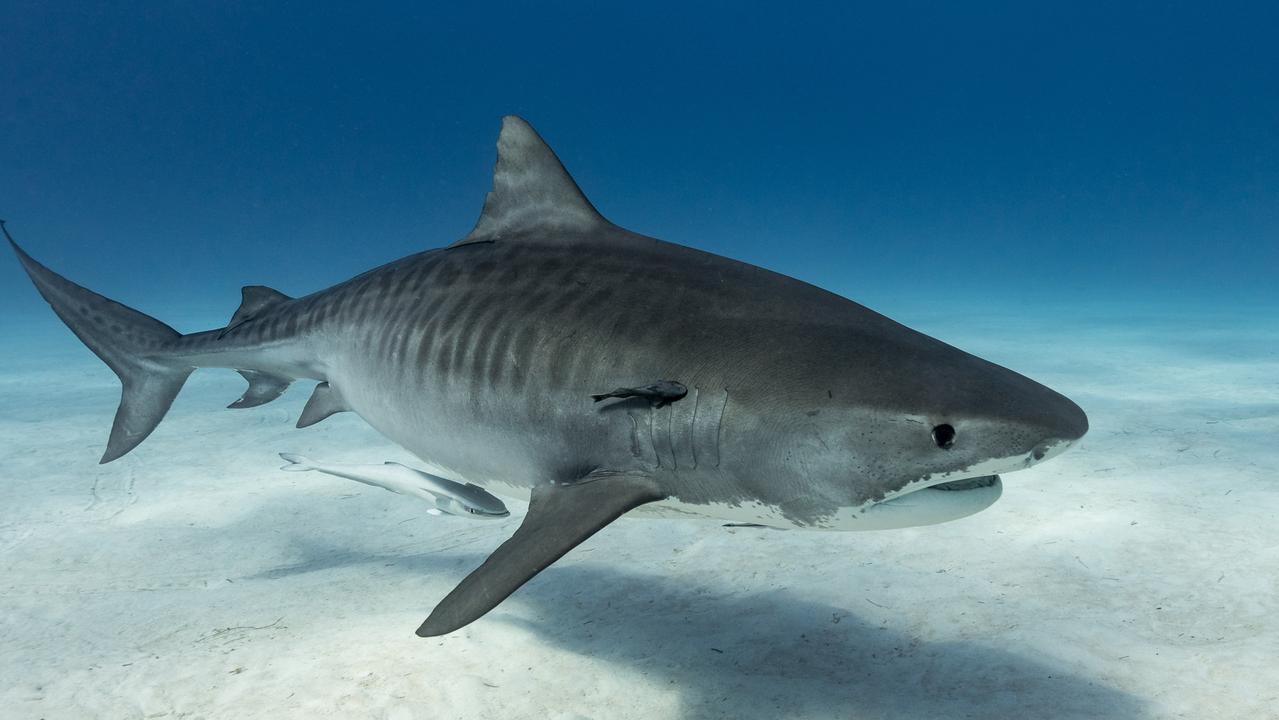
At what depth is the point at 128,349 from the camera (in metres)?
4.41

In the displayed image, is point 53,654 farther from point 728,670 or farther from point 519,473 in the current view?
point 728,670

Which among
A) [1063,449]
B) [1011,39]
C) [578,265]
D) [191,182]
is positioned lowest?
[1063,449]

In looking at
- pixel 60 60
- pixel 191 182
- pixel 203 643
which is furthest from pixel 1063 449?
pixel 191 182

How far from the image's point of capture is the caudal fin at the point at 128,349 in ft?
14.3

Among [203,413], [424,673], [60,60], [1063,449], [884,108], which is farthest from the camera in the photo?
[884,108]

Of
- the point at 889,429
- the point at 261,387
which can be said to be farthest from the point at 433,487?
the point at 889,429

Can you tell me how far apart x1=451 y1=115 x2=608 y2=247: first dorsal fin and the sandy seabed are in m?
1.83

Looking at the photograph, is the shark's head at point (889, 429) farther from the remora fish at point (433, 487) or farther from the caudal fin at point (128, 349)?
the caudal fin at point (128, 349)

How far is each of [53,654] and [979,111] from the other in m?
156

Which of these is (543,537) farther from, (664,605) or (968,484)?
(664,605)

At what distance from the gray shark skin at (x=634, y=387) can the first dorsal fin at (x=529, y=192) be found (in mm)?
11

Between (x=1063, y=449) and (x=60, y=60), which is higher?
(x=60, y=60)

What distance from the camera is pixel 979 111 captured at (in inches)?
5281

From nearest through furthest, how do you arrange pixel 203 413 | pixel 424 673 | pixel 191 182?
pixel 424 673
pixel 203 413
pixel 191 182
